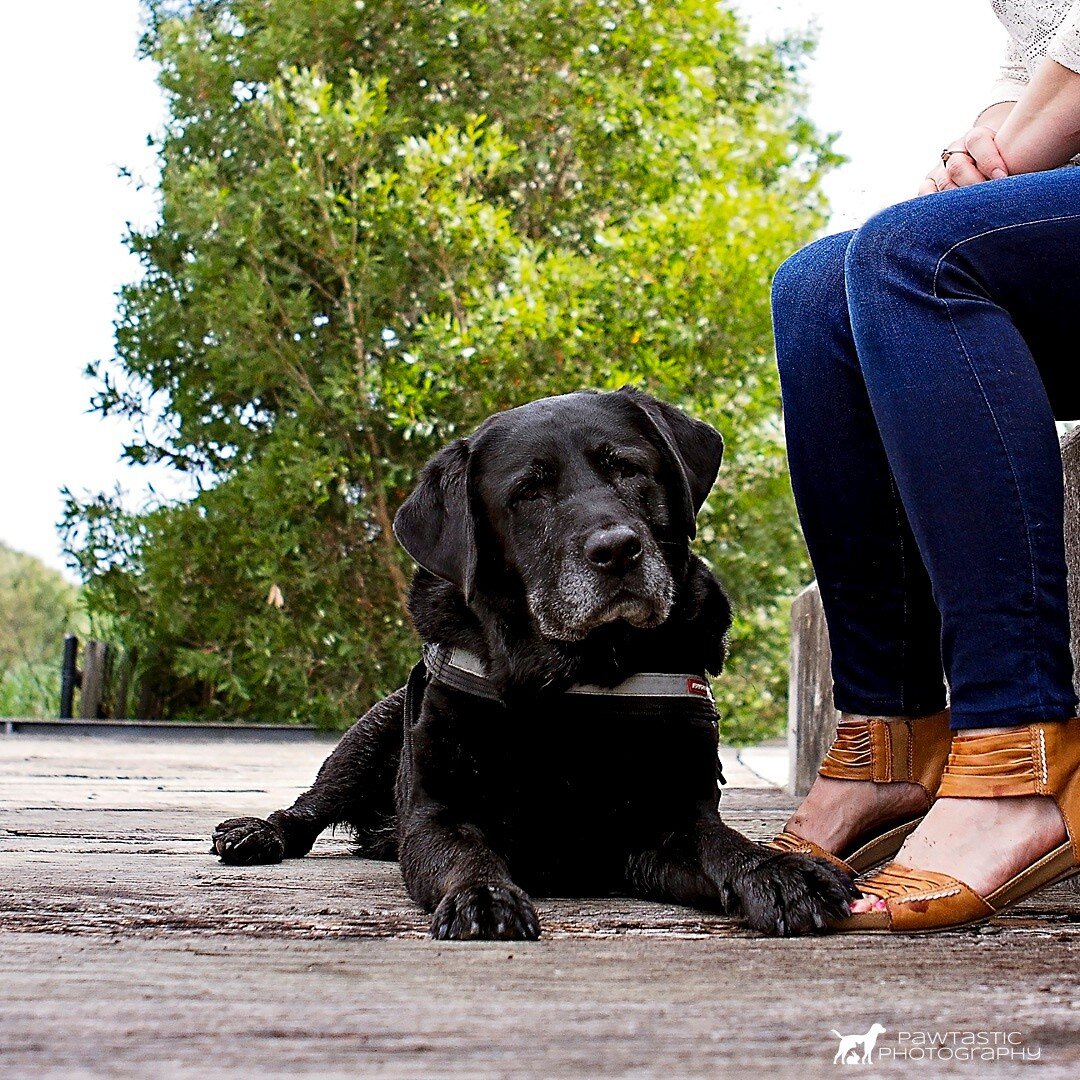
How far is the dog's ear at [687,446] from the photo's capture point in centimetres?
237

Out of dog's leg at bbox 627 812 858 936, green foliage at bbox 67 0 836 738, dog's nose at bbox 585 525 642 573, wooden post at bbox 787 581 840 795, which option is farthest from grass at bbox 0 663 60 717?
dog's leg at bbox 627 812 858 936

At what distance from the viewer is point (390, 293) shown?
737 centimetres

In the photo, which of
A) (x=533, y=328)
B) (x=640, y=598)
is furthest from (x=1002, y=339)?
(x=533, y=328)

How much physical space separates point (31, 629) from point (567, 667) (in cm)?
957

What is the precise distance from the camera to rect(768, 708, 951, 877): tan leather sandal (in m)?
2.11

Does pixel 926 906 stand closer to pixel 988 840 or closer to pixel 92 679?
pixel 988 840

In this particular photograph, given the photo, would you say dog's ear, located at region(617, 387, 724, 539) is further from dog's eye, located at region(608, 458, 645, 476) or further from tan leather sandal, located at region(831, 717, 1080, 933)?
tan leather sandal, located at region(831, 717, 1080, 933)

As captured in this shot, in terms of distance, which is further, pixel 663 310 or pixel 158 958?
pixel 663 310

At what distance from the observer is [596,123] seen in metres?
7.67

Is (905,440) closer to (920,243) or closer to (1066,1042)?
(920,243)

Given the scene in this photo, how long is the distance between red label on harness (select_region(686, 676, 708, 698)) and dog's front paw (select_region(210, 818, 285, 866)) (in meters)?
0.93

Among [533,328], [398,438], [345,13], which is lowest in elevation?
[398,438]

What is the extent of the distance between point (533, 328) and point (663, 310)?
2.71ft

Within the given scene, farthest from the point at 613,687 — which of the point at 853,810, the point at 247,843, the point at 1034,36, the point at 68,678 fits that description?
the point at 68,678
